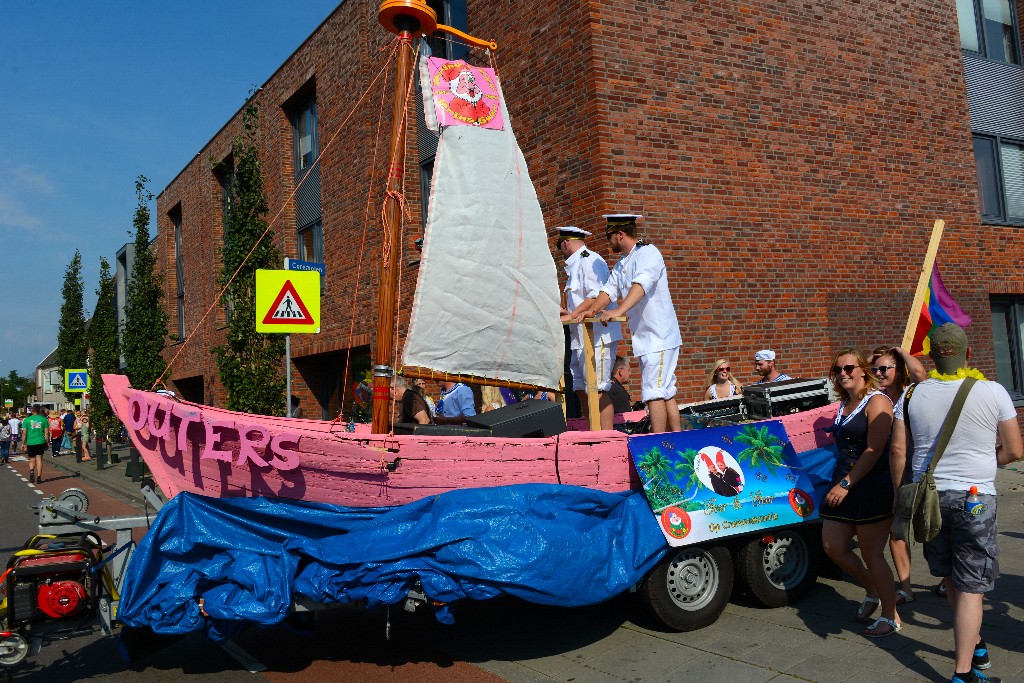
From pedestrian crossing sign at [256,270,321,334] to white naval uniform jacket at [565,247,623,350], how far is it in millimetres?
3475

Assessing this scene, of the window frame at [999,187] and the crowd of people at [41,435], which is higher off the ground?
the window frame at [999,187]

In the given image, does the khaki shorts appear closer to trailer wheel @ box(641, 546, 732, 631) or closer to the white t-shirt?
the white t-shirt

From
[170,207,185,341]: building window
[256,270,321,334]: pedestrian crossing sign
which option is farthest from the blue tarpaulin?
[170,207,185,341]: building window

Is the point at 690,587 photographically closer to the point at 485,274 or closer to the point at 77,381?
the point at 485,274

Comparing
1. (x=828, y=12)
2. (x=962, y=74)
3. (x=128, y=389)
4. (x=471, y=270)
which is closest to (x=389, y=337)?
(x=471, y=270)

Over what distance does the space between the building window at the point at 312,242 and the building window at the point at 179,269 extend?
1042cm

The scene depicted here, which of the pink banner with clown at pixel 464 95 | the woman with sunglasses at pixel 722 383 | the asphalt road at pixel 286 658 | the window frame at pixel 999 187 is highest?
the window frame at pixel 999 187

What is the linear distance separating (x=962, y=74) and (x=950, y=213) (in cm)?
240

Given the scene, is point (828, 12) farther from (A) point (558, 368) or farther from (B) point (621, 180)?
(A) point (558, 368)

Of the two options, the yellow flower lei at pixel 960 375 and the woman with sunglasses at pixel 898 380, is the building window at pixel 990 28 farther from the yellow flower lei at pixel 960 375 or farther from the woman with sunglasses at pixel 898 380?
the yellow flower lei at pixel 960 375

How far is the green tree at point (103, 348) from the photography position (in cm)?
2202

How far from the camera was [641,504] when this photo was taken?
5.13 m

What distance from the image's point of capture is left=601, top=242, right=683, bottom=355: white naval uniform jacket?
20.1 feet

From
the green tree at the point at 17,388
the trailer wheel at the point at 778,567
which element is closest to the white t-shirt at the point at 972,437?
the trailer wheel at the point at 778,567
